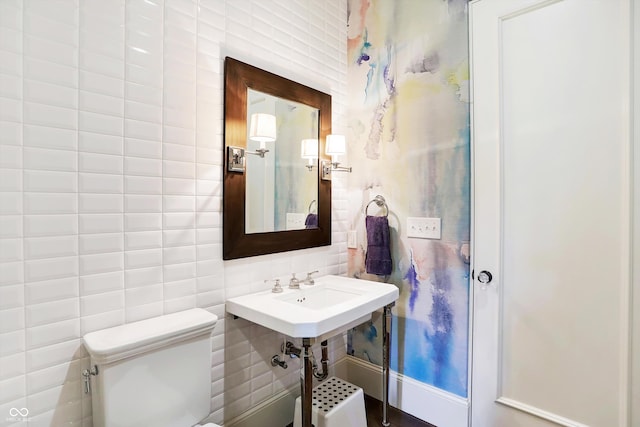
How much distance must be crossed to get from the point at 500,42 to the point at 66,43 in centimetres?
187

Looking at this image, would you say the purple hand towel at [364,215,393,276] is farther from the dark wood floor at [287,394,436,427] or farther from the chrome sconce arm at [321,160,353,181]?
the dark wood floor at [287,394,436,427]

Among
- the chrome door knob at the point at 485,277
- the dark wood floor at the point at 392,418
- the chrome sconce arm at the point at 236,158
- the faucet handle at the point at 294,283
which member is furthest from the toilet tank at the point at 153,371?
the chrome door knob at the point at 485,277

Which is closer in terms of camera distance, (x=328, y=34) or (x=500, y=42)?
(x=500, y=42)

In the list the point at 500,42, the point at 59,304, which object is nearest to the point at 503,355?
the point at 500,42

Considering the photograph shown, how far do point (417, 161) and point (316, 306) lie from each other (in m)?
1.04

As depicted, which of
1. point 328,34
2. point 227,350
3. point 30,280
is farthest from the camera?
point 328,34

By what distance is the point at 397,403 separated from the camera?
199 cm

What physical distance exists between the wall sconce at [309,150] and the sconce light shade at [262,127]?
36 centimetres

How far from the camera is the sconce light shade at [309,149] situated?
6.34 ft

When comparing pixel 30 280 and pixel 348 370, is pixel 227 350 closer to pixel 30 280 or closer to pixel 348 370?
pixel 30 280

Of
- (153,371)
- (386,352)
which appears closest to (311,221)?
(386,352)

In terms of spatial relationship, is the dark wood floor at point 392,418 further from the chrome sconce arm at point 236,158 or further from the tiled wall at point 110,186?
the chrome sconce arm at point 236,158

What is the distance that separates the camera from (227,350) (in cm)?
155

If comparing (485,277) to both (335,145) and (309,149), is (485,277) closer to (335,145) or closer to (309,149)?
(335,145)
